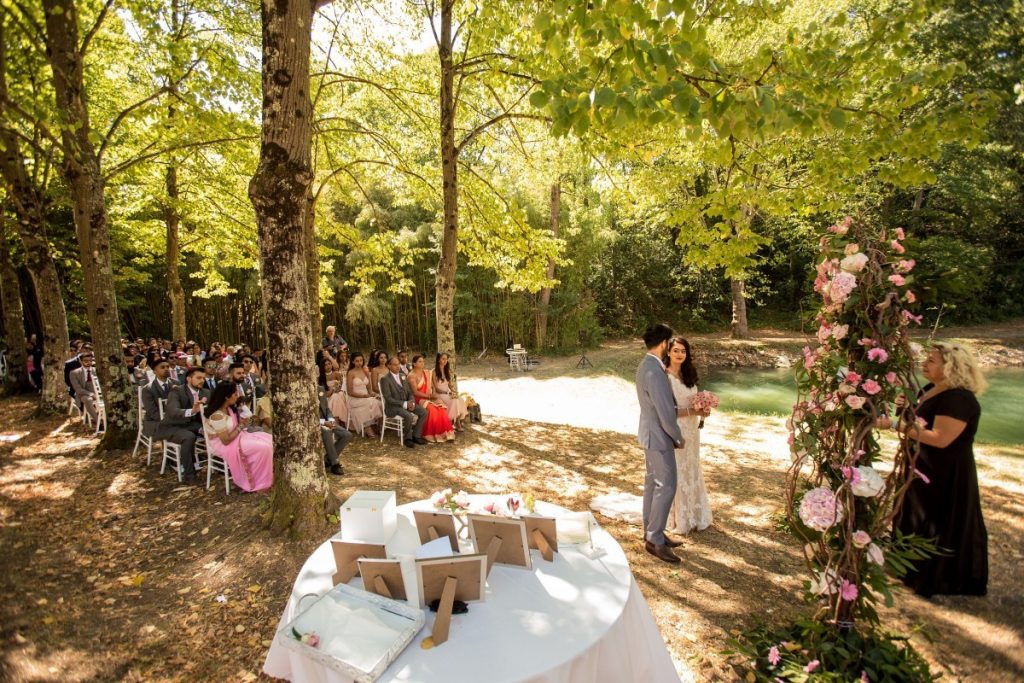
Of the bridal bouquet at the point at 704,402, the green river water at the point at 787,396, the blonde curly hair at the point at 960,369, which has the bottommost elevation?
the green river water at the point at 787,396

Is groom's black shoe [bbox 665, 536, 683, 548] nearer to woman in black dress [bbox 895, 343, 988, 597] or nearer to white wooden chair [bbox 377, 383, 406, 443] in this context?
woman in black dress [bbox 895, 343, 988, 597]

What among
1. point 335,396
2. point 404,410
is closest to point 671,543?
point 404,410

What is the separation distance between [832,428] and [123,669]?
13.8 ft

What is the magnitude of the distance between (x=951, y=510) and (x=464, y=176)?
7.85 meters

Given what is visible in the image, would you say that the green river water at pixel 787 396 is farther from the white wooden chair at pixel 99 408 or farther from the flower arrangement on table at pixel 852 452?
the white wooden chair at pixel 99 408

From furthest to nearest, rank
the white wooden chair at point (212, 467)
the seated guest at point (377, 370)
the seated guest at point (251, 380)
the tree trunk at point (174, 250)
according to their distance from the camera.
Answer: the tree trunk at point (174, 250) → the seated guest at point (377, 370) → the seated guest at point (251, 380) → the white wooden chair at point (212, 467)

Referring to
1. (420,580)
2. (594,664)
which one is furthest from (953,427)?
(420,580)

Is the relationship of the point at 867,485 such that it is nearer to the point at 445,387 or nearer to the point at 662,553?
the point at 662,553

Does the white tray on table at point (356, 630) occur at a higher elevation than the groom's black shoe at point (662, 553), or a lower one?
higher

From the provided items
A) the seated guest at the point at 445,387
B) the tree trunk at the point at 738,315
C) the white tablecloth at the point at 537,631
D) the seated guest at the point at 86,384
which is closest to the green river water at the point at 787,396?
the tree trunk at the point at 738,315

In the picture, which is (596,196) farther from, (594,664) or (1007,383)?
(594,664)

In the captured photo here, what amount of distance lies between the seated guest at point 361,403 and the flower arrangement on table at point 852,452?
6147 millimetres

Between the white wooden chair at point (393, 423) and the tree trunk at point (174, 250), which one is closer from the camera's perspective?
the white wooden chair at point (393, 423)

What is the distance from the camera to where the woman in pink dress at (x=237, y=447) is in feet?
17.4
